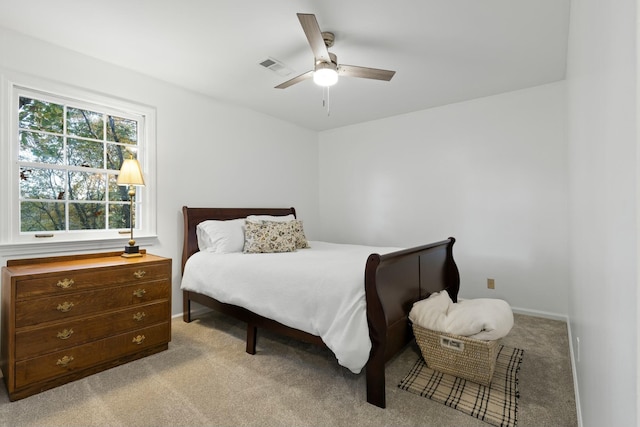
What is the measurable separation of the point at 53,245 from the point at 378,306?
259 centimetres

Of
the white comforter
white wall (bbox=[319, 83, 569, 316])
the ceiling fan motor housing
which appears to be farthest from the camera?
white wall (bbox=[319, 83, 569, 316])

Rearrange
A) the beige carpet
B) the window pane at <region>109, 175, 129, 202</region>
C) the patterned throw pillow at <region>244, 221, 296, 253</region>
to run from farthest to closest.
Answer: the patterned throw pillow at <region>244, 221, 296, 253</region> < the window pane at <region>109, 175, 129, 202</region> < the beige carpet

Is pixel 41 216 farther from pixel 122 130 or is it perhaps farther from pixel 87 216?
pixel 122 130

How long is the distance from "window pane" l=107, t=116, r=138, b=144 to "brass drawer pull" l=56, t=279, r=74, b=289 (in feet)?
4.88

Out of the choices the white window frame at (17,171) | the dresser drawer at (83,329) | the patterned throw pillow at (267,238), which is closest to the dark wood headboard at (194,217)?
the white window frame at (17,171)

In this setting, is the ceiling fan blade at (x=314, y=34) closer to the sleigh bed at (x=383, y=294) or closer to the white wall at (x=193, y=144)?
the sleigh bed at (x=383, y=294)

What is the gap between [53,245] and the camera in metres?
2.53

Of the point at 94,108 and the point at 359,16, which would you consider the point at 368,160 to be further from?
the point at 94,108

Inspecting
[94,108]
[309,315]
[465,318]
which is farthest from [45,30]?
[465,318]

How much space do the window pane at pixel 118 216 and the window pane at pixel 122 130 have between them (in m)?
0.64

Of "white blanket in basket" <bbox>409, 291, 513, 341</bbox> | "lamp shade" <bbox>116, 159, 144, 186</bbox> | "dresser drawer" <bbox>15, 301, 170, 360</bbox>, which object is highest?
"lamp shade" <bbox>116, 159, 144, 186</bbox>

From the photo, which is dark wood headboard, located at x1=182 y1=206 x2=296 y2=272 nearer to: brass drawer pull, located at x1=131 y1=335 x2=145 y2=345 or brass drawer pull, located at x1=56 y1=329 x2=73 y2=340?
brass drawer pull, located at x1=131 y1=335 x2=145 y2=345

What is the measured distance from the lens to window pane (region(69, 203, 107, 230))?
2738 millimetres

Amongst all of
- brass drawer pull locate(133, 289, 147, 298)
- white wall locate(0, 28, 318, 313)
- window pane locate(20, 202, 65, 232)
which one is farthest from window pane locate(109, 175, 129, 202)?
brass drawer pull locate(133, 289, 147, 298)
